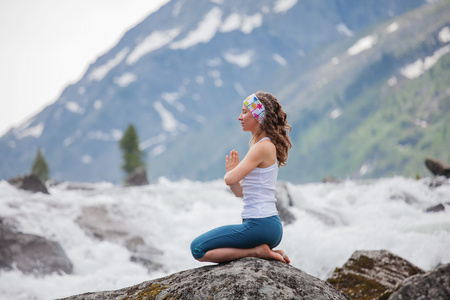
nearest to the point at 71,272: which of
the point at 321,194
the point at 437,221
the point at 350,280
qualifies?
the point at 350,280

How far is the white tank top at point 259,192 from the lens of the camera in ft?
25.0

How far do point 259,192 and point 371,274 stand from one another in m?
4.54

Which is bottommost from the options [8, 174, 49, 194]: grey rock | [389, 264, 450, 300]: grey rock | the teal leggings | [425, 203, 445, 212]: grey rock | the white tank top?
[389, 264, 450, 300]: grey rock

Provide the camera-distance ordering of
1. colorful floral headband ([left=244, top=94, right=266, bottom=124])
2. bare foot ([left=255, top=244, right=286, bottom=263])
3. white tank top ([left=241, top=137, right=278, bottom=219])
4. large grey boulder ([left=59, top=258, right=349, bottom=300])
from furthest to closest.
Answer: colorful floral headband ([left=244, top=94, right=266, bottom=124]), white tank top ([left=241, top=137, right=278, bottom=219]), bare foot ([left=255, top=244, right=286, bottom=263]), large grey boulder ([left=59, top=258, right=349, bottom=300])

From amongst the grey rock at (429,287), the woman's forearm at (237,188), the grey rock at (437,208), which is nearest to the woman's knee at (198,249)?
the woman's forearm at (237,188)

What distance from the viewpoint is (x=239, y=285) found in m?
6.39

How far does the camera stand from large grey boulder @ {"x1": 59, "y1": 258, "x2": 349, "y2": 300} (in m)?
6.36

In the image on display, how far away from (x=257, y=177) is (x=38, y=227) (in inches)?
613

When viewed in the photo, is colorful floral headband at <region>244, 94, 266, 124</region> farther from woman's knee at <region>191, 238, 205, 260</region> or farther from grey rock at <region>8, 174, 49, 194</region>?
grey rock at <region>8, 174, 49, 194</region>

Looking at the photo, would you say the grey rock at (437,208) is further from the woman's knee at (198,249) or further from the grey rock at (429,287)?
the grey rock at (429,287)

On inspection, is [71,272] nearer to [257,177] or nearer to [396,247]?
[396,247]

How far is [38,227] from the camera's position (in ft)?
67.8

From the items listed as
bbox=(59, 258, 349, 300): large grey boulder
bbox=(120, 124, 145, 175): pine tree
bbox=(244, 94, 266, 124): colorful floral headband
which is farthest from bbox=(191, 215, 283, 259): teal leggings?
bbox=(120, 124, 145, 175): pine tree

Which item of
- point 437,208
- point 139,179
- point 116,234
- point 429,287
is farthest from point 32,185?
point 139,179
